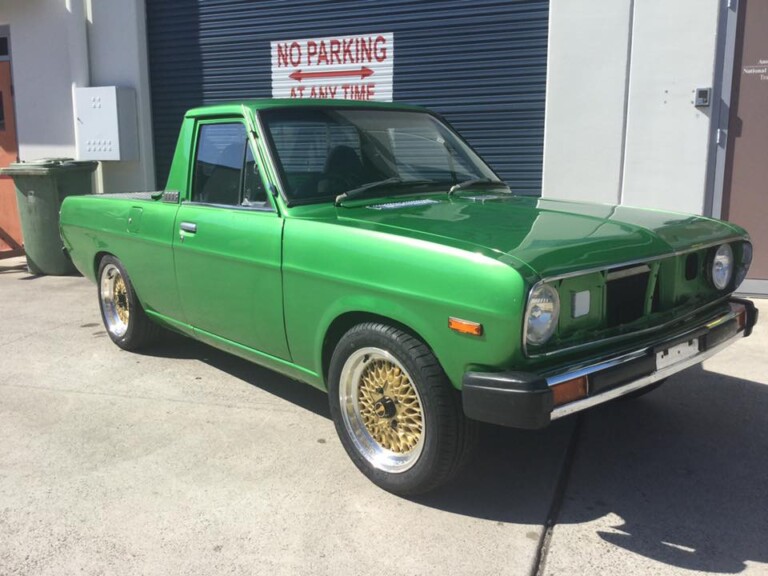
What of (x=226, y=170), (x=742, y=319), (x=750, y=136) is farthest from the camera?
(x=750, y=136)

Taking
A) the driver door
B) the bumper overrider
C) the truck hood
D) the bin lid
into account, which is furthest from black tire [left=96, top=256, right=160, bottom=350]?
the bin lid

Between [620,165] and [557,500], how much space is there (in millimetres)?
4350

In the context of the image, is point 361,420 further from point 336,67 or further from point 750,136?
point 336,67

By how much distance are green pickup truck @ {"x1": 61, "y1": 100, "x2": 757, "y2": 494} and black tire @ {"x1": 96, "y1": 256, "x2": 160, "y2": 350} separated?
0.37 metres

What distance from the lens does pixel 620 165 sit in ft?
22.3

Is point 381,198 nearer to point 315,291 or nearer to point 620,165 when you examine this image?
point 315,291

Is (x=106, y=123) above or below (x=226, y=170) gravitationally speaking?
above

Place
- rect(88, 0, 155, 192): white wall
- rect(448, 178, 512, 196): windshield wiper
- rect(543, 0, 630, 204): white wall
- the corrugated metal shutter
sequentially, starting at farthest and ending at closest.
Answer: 1. rect(88, 0, 155, 192): white wall
2. the corrugated metal shutter
3. rect(543, 0, 630, 204): white wall
4. rect(448, 178, 512, 196): windshield wiper

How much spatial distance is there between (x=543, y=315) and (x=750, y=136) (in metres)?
4.75

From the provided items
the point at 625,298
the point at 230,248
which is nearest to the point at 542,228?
the point at 625,298

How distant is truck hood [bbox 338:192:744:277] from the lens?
2.88 m

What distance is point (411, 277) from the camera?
297cm

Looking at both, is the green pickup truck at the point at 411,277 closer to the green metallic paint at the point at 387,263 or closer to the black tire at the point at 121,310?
the green metallic paint at the point at 387,263

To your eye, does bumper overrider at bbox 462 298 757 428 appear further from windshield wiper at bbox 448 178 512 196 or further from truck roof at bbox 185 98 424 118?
truck roof at bbox 185 98 424 118
